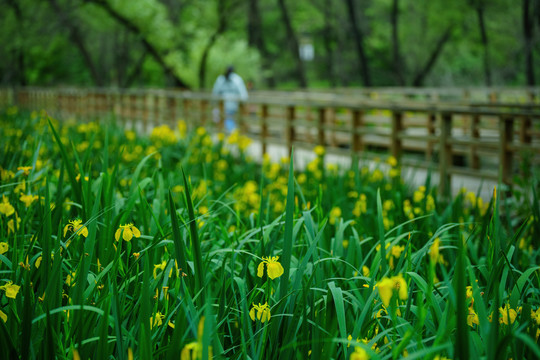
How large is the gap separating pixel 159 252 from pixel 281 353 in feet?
2.64

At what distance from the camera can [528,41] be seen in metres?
21.8

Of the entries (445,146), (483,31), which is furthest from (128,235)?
(483,31)

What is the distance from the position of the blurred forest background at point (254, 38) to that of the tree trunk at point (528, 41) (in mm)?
33

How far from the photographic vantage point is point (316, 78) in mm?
56719

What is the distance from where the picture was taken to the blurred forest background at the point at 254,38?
26.4m

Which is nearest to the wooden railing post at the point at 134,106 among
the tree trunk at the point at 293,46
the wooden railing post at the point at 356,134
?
the wooden railing post at the point at 356,134

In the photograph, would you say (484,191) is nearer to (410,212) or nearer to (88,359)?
(410,212)

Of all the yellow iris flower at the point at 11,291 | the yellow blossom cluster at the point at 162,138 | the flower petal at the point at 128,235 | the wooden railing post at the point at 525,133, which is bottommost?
the wooden railing post at the point at 525,133

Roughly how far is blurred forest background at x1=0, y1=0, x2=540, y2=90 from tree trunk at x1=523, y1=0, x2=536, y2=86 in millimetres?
A: 33

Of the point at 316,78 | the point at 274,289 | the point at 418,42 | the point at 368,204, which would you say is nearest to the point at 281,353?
the point at 274,289

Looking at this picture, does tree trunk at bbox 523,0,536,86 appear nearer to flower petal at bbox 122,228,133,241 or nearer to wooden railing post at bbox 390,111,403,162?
wooden railing post at bbox 390,111,403,162

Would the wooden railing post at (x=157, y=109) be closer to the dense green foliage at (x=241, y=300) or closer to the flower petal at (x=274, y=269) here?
the dense green foliage at (x=241, y=300)

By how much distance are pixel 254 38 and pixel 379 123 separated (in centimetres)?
2080

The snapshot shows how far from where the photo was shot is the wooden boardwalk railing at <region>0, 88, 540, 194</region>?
255 inches
